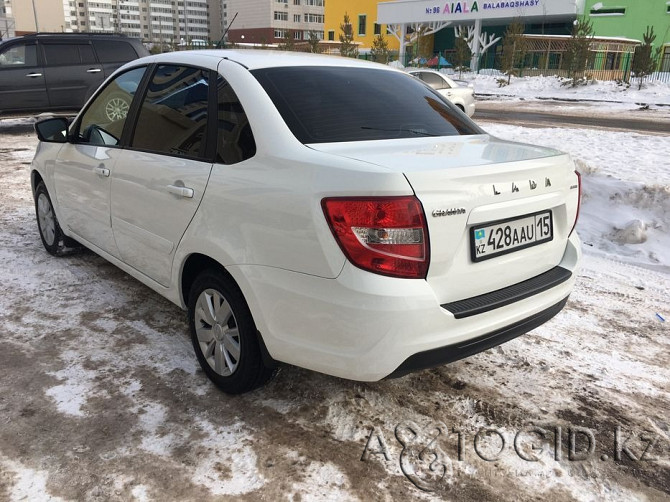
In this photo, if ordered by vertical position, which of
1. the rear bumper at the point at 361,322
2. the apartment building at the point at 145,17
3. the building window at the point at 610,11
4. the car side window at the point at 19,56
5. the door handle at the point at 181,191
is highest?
the apartment building at the point at 145,17

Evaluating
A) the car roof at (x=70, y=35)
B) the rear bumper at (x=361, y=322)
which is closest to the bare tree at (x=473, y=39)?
the car roof at (x=70, y=35)

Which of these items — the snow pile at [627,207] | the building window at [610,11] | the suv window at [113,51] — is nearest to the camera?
the snow pile at [627,207]

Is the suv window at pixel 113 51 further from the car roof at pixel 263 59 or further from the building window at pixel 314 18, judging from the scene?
the building window at pixel 314 18

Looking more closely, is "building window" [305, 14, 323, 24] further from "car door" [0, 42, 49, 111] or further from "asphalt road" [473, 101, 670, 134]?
"car door" [0, 42, 49, 111]

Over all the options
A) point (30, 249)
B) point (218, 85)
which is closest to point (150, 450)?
point (218, 85)

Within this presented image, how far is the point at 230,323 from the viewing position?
278cm

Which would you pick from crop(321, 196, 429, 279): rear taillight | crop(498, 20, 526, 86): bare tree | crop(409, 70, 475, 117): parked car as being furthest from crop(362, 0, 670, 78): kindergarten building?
crop(321, 196, 429, 279): rear taillight

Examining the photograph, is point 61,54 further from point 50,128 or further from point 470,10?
point 470,10

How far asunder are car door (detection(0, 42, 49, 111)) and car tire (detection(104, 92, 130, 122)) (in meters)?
10.2

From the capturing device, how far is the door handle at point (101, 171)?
A: 360 centimetres

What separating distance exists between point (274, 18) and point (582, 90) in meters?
75.5

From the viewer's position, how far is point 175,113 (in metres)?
3.14

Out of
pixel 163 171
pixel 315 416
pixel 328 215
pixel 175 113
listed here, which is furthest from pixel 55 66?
pixel 328 215

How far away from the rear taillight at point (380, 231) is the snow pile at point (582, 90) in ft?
76.4
